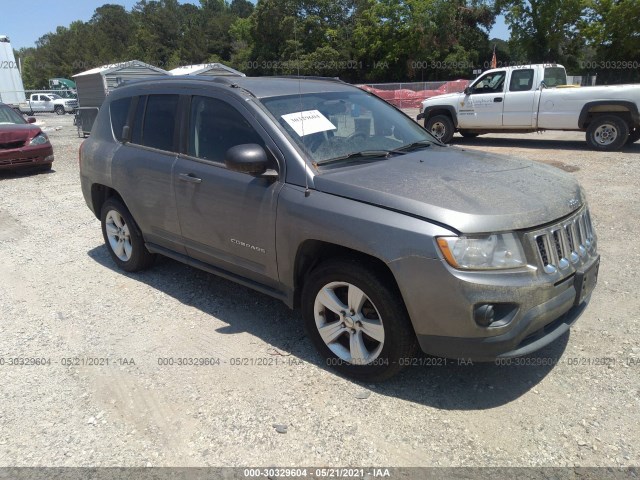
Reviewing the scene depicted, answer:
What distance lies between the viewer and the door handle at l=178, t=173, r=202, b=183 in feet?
12.9

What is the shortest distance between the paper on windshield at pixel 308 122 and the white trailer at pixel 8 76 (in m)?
24.1

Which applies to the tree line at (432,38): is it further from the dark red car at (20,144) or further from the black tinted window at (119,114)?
the black tinted window at (119,114)

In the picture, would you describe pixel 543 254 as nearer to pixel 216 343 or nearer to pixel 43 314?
pixel 216 343

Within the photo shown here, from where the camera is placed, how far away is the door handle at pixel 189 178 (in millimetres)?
3924

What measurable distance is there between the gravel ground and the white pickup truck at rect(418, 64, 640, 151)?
24.4 ft

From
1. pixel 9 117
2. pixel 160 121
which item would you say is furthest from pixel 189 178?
pixel 9 117

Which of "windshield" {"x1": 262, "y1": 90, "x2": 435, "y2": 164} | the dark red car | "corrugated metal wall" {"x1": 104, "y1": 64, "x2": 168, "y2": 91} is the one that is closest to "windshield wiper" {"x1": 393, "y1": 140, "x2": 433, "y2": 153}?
"windshield" {"x1": 262, "y1": 90, "x2": 435, "y2": 164}

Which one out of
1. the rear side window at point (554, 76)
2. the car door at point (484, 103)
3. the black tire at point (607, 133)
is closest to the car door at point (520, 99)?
the car door at point (484, 103)

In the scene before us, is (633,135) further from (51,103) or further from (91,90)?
(51,103)

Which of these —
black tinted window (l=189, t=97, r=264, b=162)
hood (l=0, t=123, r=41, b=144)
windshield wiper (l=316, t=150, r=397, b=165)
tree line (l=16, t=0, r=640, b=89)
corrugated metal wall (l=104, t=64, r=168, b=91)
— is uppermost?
tree line (l=16, t=0, r=640, b=89)

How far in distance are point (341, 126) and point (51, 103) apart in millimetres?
41948

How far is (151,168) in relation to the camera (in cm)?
437

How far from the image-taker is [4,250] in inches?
A: 244

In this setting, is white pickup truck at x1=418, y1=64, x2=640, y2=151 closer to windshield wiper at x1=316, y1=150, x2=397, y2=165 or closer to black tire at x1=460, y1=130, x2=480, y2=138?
black tire at x1=460, y1=130, x2=480, y2=138
